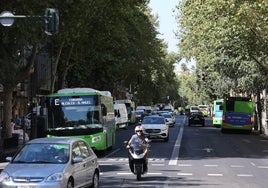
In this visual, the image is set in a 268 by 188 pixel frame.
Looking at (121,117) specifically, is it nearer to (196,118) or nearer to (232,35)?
(196,118)

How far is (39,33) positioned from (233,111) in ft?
76.3

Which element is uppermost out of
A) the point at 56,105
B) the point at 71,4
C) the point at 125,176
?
the point at 71,4

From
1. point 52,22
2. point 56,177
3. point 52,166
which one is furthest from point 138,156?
point 52,22

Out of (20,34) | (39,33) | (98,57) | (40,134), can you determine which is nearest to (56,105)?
(20,34)

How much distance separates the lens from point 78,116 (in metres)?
25.9

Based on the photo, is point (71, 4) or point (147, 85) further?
point (147, 85)

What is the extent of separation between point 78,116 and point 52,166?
526 inches

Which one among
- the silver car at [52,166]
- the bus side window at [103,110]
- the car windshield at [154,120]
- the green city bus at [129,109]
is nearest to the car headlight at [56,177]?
the silver car at [52,166]

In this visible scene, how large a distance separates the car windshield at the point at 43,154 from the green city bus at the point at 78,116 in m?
11.9

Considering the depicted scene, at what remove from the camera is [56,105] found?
25938 mm

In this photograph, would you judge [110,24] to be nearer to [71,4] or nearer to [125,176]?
[71,4]

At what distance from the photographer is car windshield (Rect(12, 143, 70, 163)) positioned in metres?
13.0

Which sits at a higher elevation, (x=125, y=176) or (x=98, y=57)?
(x=98, y=57)

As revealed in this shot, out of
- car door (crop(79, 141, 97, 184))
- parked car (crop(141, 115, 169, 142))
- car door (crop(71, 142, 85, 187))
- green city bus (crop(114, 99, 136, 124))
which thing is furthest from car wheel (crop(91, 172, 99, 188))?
green city bus (crop(114, 99, 136, 124))
